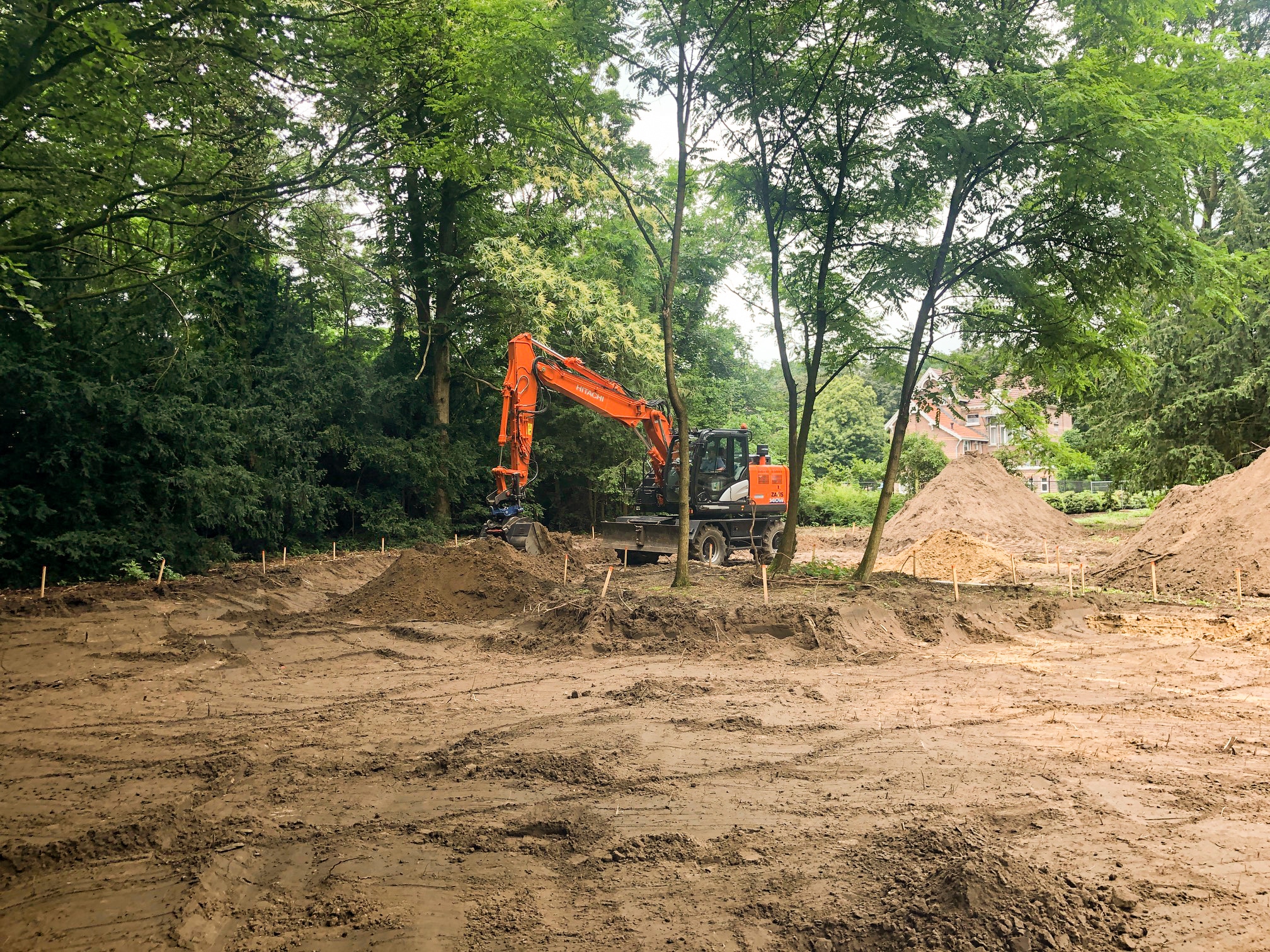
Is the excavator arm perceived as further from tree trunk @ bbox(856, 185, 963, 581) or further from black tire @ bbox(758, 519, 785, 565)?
tree trunk @ bbox(856, 185, 963, 581)

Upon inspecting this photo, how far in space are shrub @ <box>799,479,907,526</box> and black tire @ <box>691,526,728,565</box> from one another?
17764 mm

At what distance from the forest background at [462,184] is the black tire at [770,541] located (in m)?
4.32

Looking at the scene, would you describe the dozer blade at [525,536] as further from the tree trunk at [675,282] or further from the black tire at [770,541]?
the black tire at [770,541]

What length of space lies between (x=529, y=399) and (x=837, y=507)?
2311 centimetres

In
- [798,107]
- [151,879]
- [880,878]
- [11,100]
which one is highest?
[798,107]

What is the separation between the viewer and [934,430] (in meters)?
Result: 58.2

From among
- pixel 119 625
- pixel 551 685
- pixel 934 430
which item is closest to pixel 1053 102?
pixel 551 685

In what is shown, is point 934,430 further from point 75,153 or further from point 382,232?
point 75,153

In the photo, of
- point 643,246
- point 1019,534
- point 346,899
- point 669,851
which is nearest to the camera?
point 346,899

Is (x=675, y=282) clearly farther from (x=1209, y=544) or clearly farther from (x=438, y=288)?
(x=438, y=288)

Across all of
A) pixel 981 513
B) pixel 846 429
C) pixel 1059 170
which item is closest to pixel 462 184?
pixel 1059 170

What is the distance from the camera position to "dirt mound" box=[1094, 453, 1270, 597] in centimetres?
1380

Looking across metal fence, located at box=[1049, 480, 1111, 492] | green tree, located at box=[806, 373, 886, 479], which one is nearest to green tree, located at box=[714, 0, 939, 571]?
green tree, located at box=[806, 373, 886, 479]

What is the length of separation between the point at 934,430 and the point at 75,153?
56482mm
